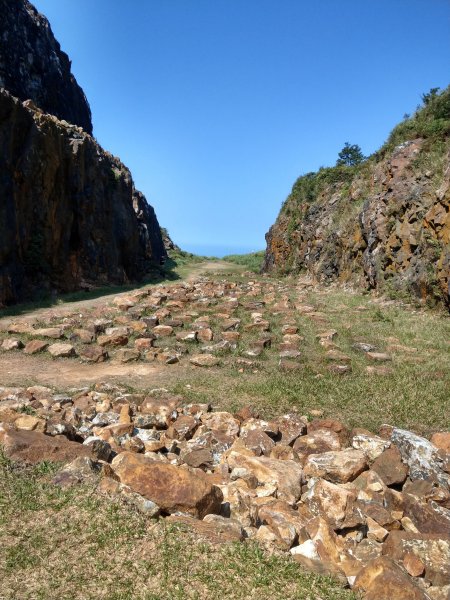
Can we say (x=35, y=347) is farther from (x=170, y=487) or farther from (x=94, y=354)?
(x=170, y=487)

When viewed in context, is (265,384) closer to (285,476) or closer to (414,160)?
(285,476)

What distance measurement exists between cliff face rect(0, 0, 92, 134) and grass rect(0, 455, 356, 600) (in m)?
31.1

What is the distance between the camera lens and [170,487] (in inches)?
142

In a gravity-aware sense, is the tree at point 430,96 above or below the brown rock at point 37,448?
above

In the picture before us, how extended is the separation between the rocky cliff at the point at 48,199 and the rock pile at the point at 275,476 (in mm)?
10741

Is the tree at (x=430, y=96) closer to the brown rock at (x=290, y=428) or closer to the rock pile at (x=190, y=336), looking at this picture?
the rock pile at (x=190, y=336)

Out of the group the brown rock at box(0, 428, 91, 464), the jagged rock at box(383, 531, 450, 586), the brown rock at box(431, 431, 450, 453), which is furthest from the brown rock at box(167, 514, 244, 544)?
the brown rock at box(431, 431, 450, 453)

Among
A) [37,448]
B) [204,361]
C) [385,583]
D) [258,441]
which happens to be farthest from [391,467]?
[204,361]

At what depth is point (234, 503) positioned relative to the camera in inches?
154

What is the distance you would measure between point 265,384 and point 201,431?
82.1 inches

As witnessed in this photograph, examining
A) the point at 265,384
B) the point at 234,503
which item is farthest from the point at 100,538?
the point at 265,384

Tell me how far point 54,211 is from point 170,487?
1738cm

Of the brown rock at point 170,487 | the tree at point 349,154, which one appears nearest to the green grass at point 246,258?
the tree at point 349,154

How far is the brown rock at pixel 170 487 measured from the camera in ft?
11.5
